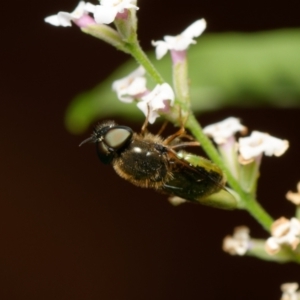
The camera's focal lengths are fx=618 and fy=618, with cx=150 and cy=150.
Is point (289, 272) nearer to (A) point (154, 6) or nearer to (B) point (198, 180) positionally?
(A) point (154, 6)

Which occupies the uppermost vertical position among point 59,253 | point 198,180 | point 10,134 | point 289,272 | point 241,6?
point 241,6

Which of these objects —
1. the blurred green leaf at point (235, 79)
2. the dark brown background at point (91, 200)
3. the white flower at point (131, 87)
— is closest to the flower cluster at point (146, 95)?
the white flower at point (131, 87)

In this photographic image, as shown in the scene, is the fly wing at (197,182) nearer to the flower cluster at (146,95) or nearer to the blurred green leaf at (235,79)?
the flower cluster at (146,95)

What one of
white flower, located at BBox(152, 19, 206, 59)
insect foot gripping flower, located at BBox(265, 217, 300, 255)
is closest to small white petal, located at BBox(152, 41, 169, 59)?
white flower, located at BBox(152, 19, 206, 59)

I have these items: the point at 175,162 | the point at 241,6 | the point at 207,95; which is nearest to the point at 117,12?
the point at 175,162

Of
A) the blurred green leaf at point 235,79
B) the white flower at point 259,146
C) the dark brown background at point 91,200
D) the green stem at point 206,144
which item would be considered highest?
the dark brown background at point 91,200

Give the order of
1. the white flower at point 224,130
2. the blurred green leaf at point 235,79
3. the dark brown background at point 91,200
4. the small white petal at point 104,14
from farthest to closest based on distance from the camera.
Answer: the dark brown background at point 91,200 < the blurred green leaf at point 235,79 < the white flower at point 224,130 < the small white petal at point 104,14

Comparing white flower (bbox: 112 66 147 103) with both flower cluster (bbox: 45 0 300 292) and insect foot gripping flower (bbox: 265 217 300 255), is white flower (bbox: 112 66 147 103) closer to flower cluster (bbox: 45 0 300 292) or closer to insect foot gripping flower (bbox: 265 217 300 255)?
flower cluster (bbox: 45 0 300 292)
